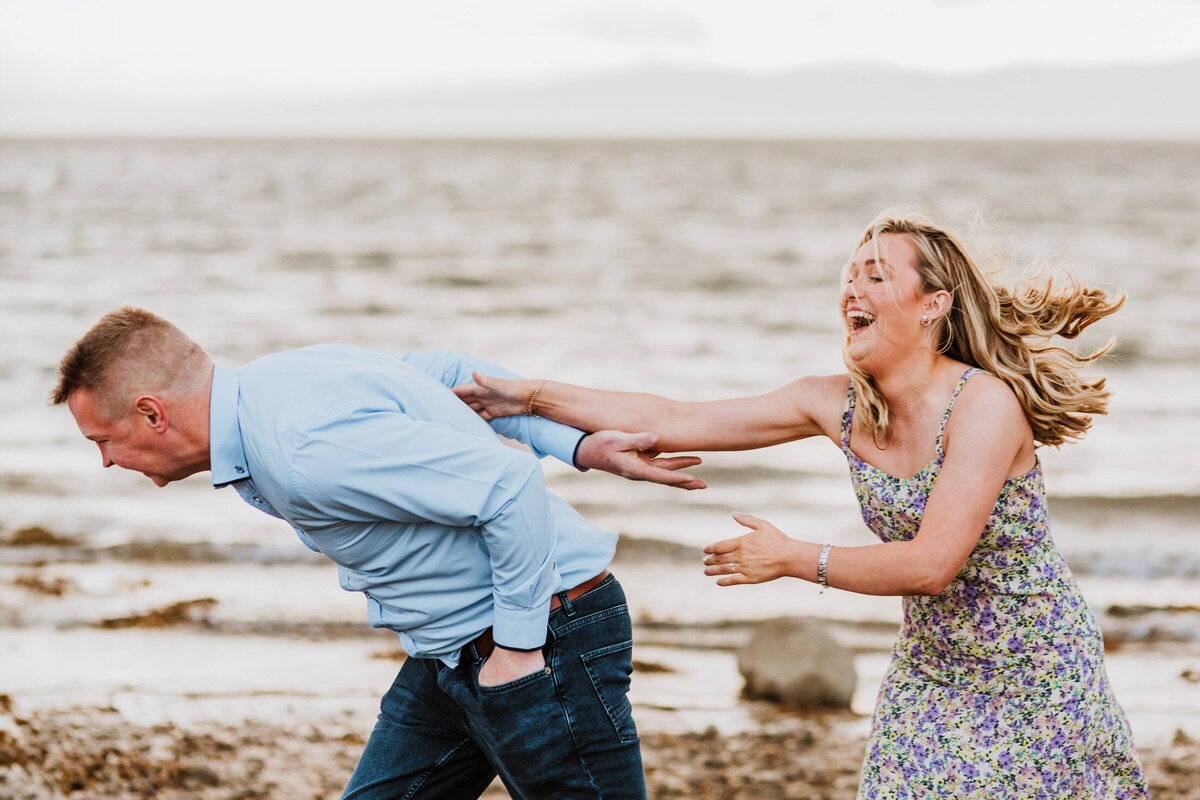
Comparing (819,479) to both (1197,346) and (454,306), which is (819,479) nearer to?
(1197,346)

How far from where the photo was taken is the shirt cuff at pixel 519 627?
8.54 feet

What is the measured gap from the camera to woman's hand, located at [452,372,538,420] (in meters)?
3.57

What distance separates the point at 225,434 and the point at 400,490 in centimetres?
45

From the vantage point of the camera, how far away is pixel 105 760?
5254 mm

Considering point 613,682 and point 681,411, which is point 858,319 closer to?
point 681,411

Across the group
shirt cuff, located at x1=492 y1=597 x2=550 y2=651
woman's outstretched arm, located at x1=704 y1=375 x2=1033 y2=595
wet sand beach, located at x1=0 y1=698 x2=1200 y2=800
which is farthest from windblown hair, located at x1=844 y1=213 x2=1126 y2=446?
wet sand beach, located at x1=0 y1=698 x2=1200 y2=800

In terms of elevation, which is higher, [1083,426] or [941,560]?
[1083,426]

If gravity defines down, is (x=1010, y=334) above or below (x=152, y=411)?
above

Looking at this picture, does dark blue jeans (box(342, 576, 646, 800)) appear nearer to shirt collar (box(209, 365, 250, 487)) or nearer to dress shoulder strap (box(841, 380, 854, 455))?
shirt collar (box(209, 365, 250, 487))

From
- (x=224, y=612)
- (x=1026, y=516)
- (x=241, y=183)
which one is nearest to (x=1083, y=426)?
(x=1026, y=516)

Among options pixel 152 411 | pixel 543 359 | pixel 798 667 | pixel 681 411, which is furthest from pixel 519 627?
pixel 543 359

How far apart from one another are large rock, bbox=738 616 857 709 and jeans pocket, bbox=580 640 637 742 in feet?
11.8

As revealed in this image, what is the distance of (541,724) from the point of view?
269cm

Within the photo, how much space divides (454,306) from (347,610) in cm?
1702
